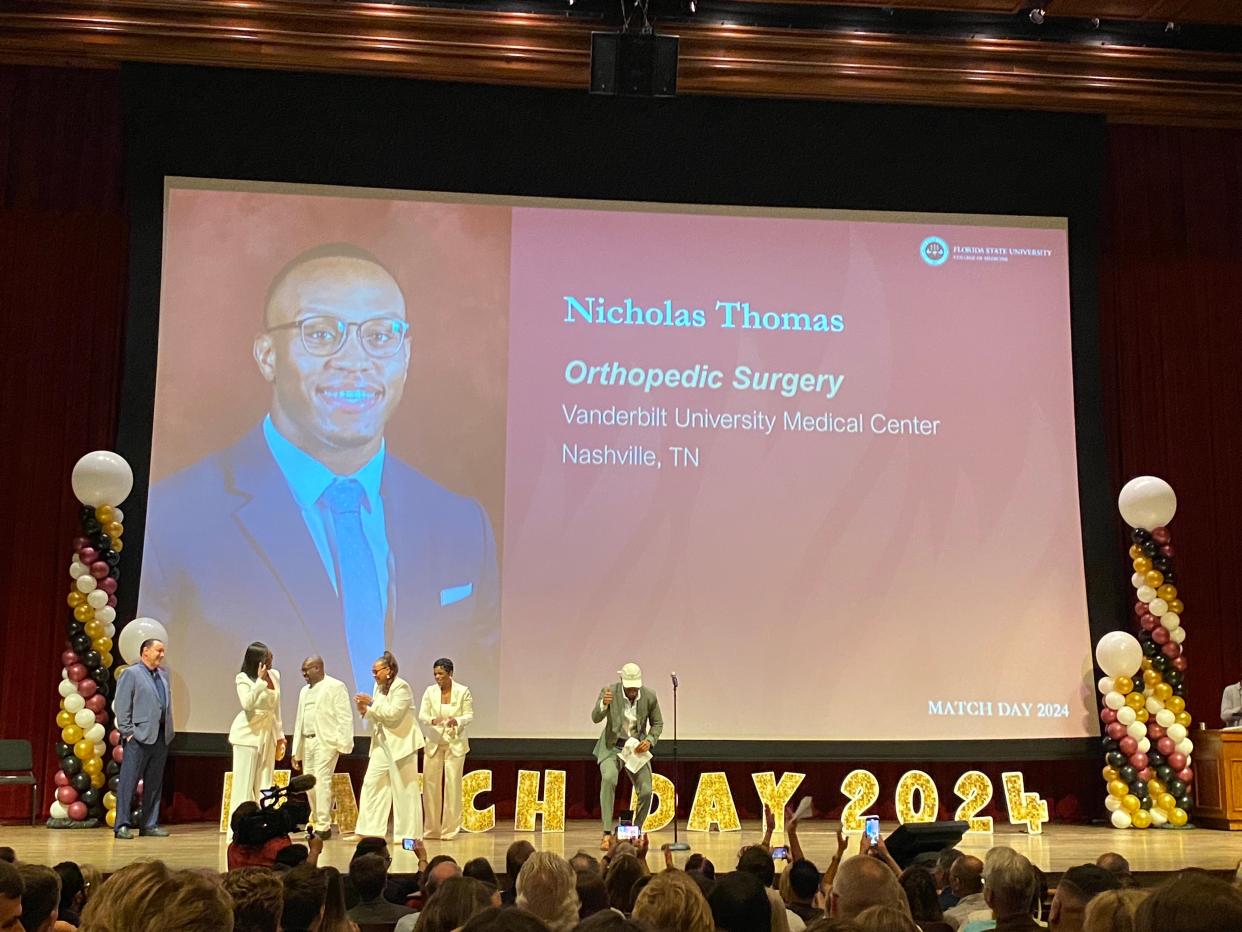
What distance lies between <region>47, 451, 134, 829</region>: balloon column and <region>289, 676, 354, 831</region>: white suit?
1276 millimetres

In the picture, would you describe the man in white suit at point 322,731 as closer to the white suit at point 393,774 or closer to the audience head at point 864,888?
the white suit at point 393,774

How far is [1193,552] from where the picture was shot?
37.1ft

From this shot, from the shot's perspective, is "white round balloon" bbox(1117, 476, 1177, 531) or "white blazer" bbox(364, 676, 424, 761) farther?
"white round balloon" bbox(1117, 476, 1177, 531)

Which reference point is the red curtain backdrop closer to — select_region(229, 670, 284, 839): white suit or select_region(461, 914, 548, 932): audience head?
select_region(229, 670, 284, 839): white suit

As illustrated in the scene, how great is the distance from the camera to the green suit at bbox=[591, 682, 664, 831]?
9305 mm

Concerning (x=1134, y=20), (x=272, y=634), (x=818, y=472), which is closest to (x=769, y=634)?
(x=818, y=472)

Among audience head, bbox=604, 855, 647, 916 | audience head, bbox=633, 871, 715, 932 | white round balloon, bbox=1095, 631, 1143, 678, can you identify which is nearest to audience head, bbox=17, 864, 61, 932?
audience head, bbox=633, 871, 715, 932

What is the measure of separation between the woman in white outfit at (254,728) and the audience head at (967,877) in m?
5.68

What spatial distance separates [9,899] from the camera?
2576 millimetres

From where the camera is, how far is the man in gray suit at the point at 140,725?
356 inches

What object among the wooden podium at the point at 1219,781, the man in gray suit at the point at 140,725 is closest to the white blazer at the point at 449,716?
the man in gray suit at the point at 140,725

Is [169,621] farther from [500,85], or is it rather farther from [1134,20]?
[1134,20]

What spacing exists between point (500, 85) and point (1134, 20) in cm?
500

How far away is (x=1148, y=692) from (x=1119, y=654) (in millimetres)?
454
